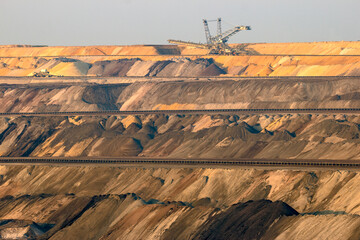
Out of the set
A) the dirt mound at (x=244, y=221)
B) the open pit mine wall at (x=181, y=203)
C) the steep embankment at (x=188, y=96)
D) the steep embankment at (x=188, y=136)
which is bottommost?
the dirt mound at (x=244, y=221)

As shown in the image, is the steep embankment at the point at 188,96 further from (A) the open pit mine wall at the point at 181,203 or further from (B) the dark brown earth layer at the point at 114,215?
(B) the dark brown earth layer at the point at 114,215

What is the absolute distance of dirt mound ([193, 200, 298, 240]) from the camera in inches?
2322

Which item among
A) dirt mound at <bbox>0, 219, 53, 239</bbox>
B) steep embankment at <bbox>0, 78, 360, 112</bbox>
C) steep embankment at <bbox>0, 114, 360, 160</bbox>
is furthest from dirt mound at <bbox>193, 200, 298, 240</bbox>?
steep embankment at <bbox>0, 78, 360, 112</bbox>

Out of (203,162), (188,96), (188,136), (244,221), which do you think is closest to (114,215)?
(244,221)

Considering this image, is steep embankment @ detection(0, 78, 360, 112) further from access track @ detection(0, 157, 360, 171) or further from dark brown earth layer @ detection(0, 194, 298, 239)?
dark brown earth layer @ detection(0, 194, 298, 239)

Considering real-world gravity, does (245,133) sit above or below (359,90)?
below

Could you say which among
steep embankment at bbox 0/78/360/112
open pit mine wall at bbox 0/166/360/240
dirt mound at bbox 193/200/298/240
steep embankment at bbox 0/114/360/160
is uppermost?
steep embankment at bbox 0/78/360/112

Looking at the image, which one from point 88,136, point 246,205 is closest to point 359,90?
point 88,136

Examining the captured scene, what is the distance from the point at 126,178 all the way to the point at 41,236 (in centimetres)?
1728

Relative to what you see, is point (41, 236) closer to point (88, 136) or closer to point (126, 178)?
point (126, 178)

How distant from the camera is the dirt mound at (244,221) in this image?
58969 millimetres

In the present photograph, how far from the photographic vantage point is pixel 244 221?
6056cm

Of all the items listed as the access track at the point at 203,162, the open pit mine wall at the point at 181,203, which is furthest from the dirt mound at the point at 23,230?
the access track at the point at 203,162

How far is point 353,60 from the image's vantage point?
17888 centimetres
